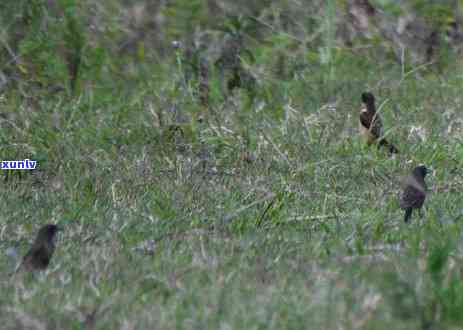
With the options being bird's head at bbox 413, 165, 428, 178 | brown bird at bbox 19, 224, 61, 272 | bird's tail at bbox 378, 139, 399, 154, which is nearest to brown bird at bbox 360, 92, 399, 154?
bird's tail at bbox 378, 139, 399, 154

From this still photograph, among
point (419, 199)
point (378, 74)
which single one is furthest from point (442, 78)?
point (419, 199)

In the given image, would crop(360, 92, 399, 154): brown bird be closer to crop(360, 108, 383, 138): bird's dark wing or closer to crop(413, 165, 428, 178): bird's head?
crop(360, 108, 383, 138): bird's dark wing

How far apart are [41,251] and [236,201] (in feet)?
5.49

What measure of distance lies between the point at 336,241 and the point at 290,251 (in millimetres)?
310

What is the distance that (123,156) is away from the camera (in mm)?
7789

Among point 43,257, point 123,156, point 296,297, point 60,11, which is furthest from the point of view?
point 60,11

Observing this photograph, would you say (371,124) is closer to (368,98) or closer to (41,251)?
(368,98)

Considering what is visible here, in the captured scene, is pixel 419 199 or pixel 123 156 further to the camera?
pixel 123 156

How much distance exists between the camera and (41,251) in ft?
17.5

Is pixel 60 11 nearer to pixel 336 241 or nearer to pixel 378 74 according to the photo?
pixel 378 74

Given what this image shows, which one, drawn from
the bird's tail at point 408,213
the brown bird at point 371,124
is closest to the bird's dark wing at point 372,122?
the brown bird at point 371,124

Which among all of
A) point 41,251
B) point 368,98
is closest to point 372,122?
point 368,98

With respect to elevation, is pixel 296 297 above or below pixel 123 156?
above

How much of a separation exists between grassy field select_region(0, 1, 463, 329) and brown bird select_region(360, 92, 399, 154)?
0.10 meters
